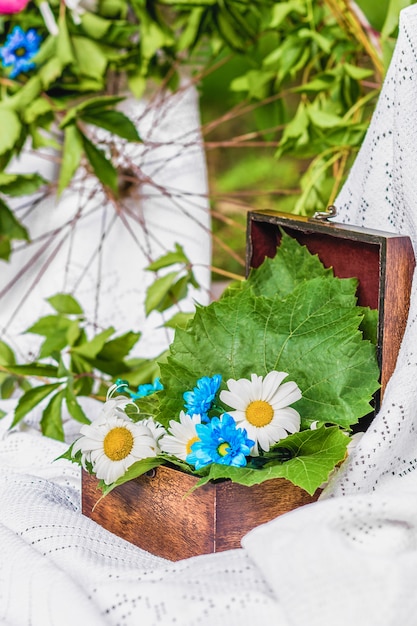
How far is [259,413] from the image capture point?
552 mm

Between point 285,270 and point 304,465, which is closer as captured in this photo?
A: point 304,465

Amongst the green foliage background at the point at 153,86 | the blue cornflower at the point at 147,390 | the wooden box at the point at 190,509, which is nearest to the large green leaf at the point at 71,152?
the green foliage background at the point at 153,86

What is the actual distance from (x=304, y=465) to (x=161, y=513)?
11cm

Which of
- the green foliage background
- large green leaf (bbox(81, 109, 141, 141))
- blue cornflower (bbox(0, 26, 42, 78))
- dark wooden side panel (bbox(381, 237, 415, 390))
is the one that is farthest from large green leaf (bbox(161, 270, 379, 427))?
blue cornflower (bbox(0, 26, 42, 78))

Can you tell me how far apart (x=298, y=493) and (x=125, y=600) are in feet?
0.46

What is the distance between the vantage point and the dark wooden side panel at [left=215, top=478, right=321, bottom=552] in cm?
52

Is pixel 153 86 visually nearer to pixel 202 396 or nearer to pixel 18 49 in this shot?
pixel 18 49

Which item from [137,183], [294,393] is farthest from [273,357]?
[137,183]

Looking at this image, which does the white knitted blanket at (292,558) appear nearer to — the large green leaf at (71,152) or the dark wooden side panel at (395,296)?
the dark wooden side panel at (395,296)

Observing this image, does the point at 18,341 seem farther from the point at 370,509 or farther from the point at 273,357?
the point at 370,509

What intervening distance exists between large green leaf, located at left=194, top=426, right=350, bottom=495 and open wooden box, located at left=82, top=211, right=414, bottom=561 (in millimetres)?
11

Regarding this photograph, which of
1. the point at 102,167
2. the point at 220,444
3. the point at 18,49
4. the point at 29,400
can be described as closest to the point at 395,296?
the point at 220,444

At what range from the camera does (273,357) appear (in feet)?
1.94

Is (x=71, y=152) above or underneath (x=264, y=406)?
above
